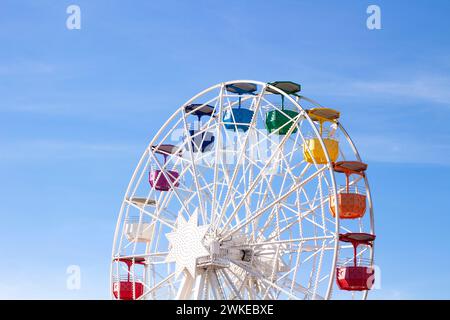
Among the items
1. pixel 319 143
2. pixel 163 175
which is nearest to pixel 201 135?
pixel 163 175

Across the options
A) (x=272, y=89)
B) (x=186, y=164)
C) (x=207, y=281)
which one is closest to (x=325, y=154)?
(x=272, y=89)

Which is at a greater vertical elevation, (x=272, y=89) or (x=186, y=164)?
(x=272, y=89)

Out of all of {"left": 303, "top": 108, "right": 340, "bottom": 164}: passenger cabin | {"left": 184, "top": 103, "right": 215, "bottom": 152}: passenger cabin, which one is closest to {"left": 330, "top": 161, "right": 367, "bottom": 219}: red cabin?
{"left": 303, "top": 108, "right": 340, "bottom": 164}: passenger cabin

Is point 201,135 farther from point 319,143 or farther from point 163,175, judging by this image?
point 319,143

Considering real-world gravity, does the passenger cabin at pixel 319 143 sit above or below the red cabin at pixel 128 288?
above

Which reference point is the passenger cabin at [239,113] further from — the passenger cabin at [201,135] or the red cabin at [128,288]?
the red cabin at [128,288]

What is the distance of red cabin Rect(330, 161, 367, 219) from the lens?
2983cm

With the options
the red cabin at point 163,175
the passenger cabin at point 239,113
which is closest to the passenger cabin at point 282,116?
the passenger cabin at point 239,113

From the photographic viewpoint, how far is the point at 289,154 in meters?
33.3

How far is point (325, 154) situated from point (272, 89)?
3.74 metres

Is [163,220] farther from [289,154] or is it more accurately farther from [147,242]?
[289,154]

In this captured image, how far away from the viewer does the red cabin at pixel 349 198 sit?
97.9 feet

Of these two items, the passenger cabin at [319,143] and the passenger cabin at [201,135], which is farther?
the passenger cabin at [201,135]

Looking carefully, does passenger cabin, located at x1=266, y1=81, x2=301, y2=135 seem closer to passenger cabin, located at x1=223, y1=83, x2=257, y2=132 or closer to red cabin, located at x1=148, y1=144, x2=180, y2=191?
passenger cabin, located at x1=223, y1=83, x2=257, y2=132
